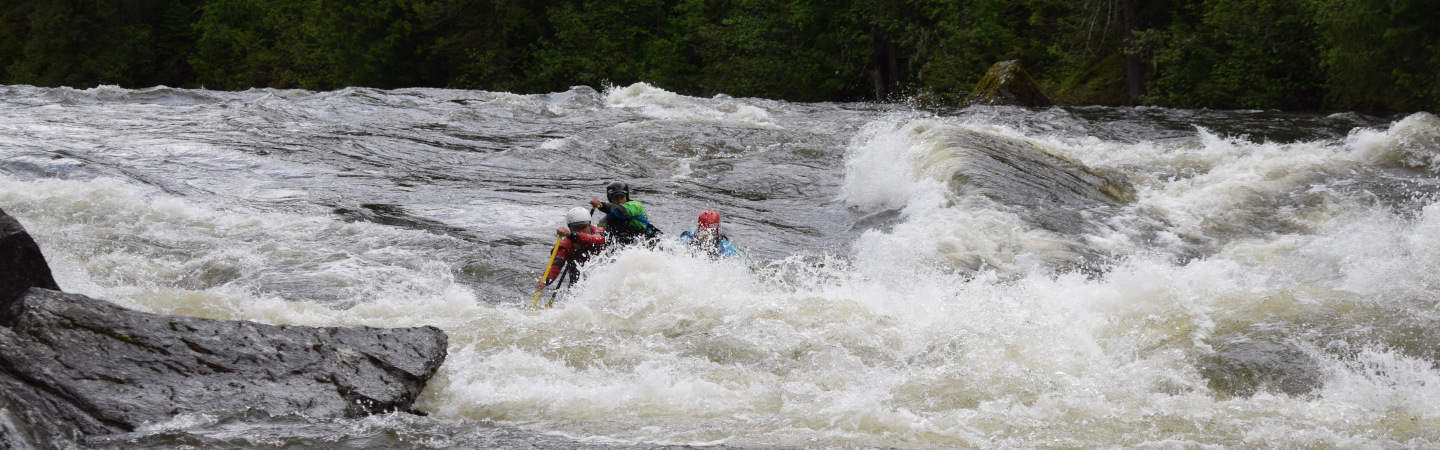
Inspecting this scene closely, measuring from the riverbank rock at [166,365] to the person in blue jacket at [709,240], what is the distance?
3.02 metres

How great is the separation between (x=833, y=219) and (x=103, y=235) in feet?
23.2

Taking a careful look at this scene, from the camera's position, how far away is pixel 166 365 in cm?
557

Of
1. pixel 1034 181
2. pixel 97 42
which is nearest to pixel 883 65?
pixel 1034 181

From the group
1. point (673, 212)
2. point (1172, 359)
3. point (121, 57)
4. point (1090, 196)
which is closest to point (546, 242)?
point (673, 212)

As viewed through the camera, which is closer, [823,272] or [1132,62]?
[823,272]

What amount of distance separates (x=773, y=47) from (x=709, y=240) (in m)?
22.7

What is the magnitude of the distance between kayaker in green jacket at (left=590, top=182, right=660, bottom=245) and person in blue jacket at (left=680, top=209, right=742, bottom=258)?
33cm

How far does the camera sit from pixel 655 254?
8758 millimetres

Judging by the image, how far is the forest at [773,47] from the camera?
66.8 feet

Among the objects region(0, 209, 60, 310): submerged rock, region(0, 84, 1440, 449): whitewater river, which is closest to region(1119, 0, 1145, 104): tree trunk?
region(0, 84, 1440, 449): whitewater river

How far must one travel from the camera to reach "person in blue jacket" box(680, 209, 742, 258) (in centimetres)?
903

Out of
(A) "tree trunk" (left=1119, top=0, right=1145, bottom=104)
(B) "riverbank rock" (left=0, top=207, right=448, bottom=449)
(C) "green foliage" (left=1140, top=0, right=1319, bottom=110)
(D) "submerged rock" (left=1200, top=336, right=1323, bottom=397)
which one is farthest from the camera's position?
(A) "tree trunk" (left=1119, top=0, right=1145, bottom=104)

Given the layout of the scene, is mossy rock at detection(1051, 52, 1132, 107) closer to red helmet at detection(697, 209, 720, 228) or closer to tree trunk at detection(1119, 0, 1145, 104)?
tree trunk at detection(1119, 0, 1145, 104)

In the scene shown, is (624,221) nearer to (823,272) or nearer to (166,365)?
(823,272)
